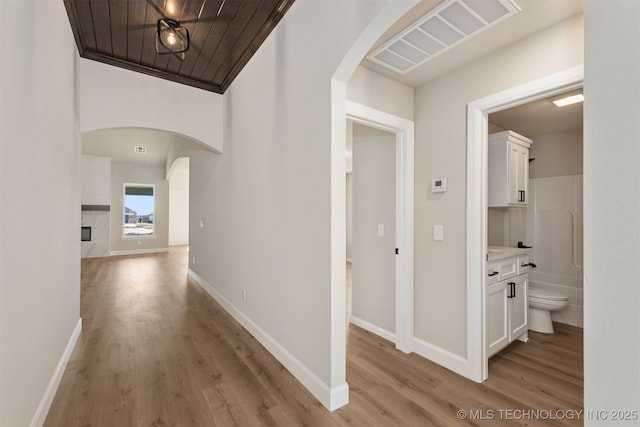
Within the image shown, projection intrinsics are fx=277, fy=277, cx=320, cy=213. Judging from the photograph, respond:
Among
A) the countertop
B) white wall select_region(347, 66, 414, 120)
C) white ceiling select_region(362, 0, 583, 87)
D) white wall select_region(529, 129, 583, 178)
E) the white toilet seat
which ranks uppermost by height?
white ceiling select_region(362, 0, 583, 87)

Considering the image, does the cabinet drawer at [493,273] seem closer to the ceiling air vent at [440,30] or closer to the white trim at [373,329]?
the white trim at [373,329]

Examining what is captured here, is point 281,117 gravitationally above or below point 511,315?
above

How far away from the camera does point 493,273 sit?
2.44m

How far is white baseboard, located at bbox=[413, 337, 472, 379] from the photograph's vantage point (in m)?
2.24

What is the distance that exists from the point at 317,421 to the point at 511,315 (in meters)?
2.10

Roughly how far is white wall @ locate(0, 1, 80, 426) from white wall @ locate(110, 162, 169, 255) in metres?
7.30

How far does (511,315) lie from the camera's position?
8.70ft

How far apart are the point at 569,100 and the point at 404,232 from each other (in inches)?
79.3

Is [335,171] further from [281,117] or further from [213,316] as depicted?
[213,316]

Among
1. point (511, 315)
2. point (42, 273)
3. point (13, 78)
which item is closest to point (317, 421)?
point (42, 273)

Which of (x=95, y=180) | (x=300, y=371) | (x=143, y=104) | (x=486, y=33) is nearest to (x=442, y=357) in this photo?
(x=300, y=371)
